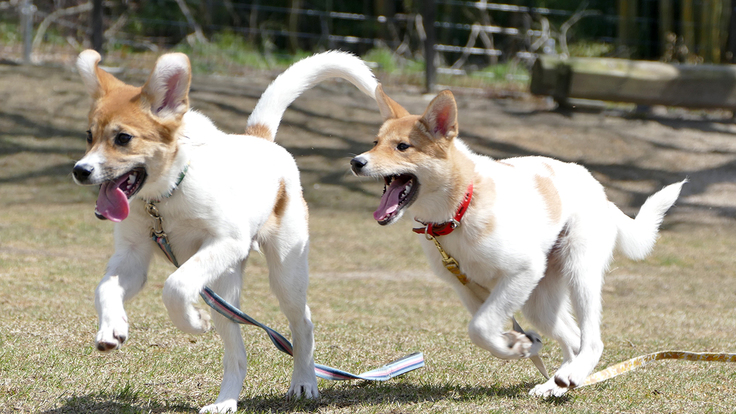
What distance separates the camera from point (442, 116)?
3.78m

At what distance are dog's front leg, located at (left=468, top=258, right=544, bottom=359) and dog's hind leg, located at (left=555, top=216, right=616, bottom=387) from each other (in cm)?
35

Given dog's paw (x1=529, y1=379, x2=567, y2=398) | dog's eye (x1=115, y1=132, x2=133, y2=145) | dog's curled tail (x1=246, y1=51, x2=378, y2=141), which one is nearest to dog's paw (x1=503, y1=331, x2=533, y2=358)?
dog's paw (x1=529, y1=379, x2=567, y2=398)

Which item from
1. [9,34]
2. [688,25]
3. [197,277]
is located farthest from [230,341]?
[688,25]

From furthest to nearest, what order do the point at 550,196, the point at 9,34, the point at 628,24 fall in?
the point at 628,24 → the point at 9,34 → the point at 550,196

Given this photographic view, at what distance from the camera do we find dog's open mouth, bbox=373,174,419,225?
362cm

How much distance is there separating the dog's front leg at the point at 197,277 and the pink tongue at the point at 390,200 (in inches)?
26.6

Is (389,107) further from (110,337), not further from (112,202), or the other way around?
(110,337)

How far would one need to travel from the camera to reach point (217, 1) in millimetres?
15523

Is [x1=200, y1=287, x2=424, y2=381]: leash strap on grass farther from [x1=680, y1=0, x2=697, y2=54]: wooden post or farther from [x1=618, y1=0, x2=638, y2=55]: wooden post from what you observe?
[x1=680, y1=0, x2=697, y2=54]: wooden post

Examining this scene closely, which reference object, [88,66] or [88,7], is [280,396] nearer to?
[88,66]

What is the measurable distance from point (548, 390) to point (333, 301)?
304cm

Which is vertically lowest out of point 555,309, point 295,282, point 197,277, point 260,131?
point 555,309

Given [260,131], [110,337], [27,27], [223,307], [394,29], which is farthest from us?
→ [394,29]

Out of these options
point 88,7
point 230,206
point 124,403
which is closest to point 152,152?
point 230,206
